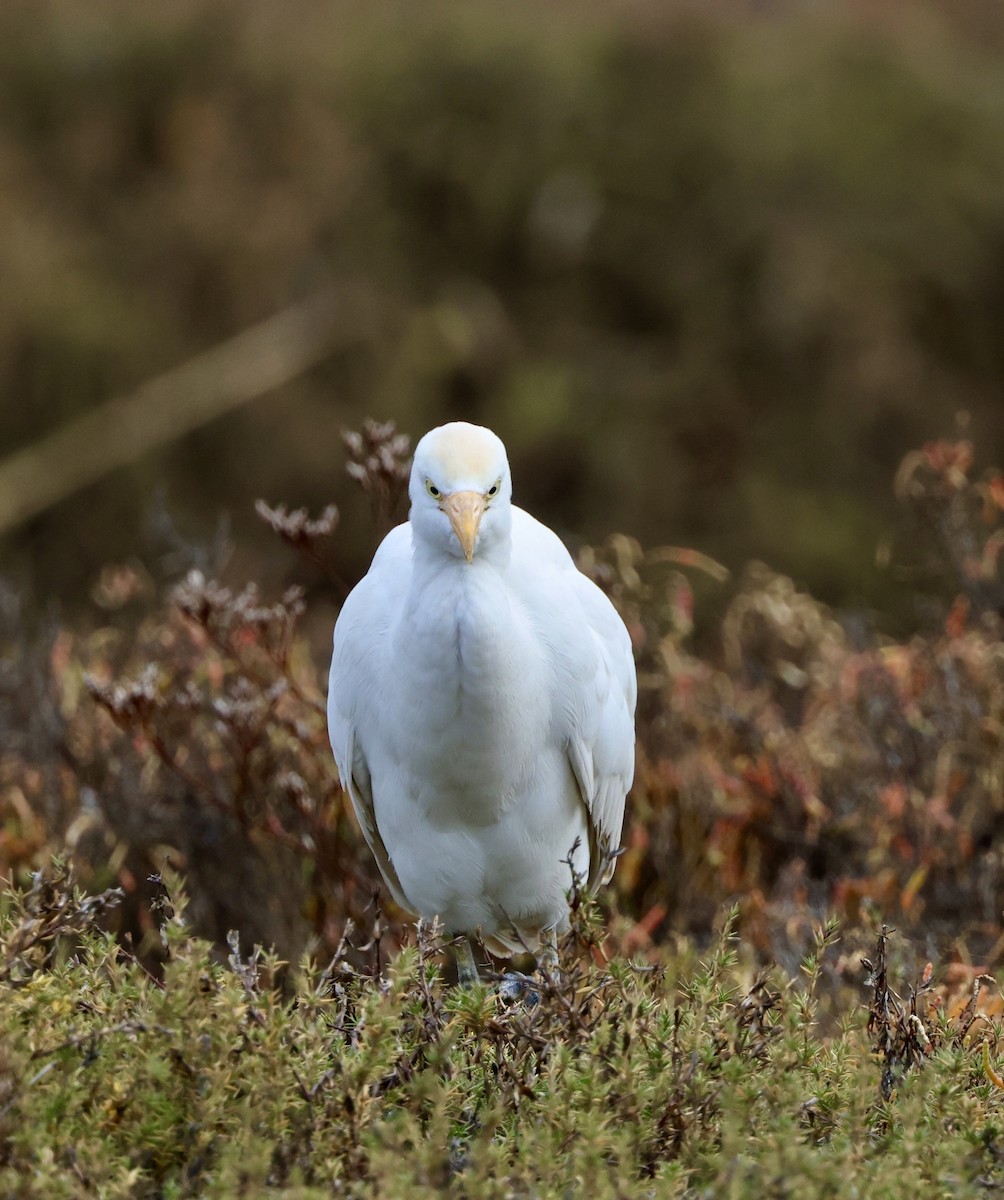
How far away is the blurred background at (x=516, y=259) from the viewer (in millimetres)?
14797

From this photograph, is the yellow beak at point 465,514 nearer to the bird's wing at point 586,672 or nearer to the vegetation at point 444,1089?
the bird's wing at point 586,672

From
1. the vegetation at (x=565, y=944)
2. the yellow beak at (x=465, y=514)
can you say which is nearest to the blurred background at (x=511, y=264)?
the vegetation at (x=565, y=944)

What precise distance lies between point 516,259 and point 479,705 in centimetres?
1492

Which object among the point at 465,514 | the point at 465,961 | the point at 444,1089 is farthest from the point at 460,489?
the point at 465,961

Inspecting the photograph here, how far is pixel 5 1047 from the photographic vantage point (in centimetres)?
213

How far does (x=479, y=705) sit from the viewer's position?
3.08 m

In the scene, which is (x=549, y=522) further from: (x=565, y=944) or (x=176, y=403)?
(x=565, y=944)

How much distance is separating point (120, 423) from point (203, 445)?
0.83 meters

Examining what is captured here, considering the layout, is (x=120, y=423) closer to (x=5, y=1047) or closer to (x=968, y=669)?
(x=968, y=669)

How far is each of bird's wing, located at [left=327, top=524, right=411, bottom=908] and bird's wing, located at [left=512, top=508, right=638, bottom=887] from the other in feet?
0.94

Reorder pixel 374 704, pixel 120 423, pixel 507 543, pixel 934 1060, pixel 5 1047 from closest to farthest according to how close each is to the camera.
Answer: pixel 5 1047 < pixel 934 1060 < pixel 507 543 < pixel 374 704 < pixel 120 423

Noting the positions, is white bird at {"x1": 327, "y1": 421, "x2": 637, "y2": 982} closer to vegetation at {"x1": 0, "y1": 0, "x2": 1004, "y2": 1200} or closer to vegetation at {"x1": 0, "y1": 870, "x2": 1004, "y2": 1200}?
vegetation at {"x1": 0, "y1": 0, "x2": 1004, "y2": 1200}

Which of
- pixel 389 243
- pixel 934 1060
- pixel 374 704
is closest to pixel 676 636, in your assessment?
pixel 374 704

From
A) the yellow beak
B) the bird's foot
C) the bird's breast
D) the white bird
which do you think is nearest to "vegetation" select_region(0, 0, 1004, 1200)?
the bird's foot
